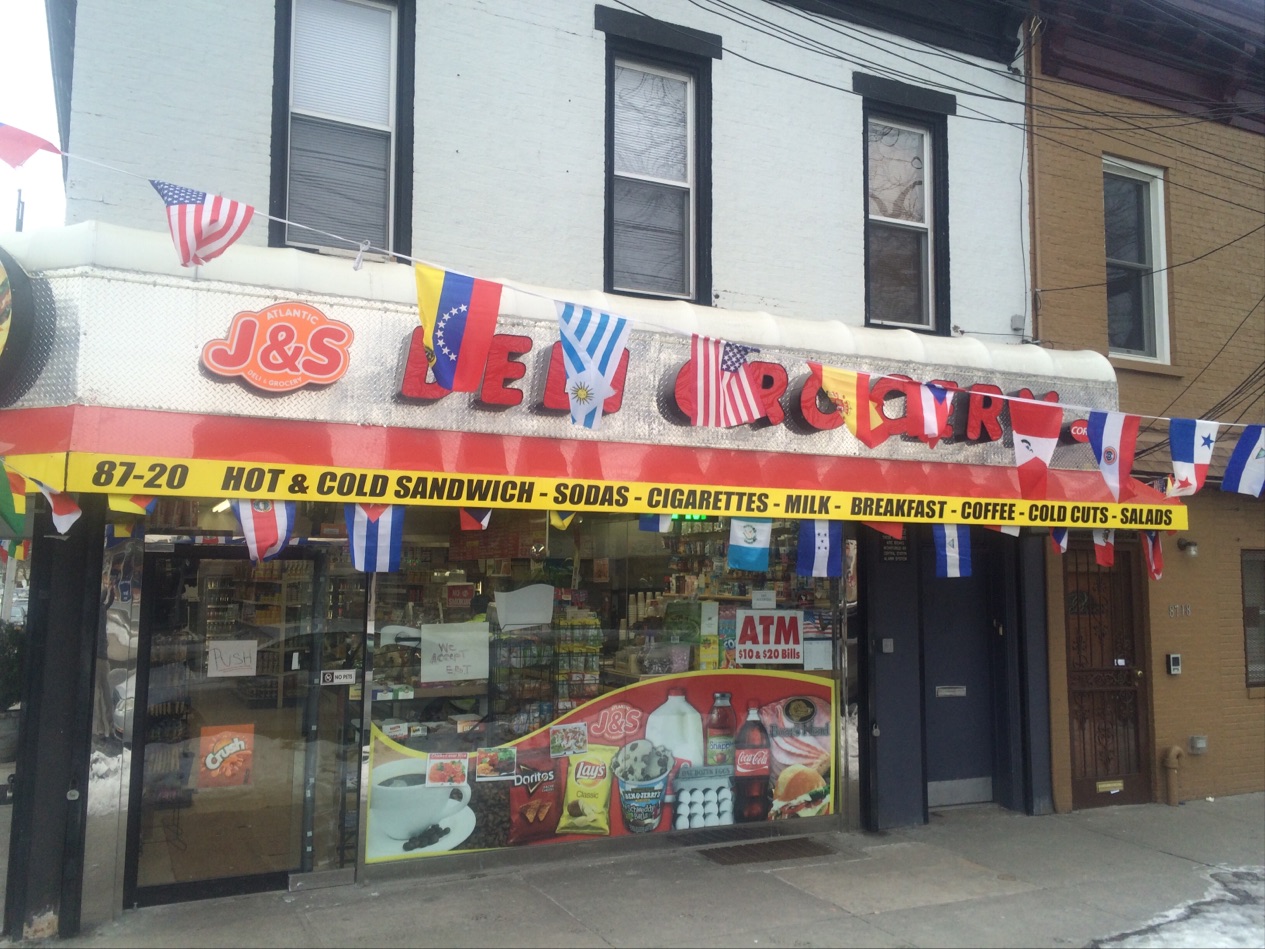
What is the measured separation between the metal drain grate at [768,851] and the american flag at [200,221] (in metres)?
5.51

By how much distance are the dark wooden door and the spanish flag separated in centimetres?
329

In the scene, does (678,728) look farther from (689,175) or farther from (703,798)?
(689,175)

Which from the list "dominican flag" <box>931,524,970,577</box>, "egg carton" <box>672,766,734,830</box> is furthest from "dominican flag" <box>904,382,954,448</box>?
"egg carton" <box>672,766,734,830</box>

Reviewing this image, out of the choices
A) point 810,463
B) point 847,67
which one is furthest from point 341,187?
point 847,67

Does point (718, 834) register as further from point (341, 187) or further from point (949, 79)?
point (949, 79)

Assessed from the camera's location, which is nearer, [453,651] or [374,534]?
[374,534]

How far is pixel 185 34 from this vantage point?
6.85 m

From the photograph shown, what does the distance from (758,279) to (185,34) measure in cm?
453

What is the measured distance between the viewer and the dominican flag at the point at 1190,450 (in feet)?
27.8

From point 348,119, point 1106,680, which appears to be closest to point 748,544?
point 348,119

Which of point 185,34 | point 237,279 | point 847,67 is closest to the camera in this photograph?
point 237,279

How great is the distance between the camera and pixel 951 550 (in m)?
8.04

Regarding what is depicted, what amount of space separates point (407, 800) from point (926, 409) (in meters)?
4.73

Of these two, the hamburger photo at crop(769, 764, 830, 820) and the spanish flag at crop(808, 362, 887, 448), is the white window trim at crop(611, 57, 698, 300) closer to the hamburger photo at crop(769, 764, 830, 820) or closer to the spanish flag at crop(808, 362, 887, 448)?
the spanish flag at crop(808, 362, 887, 448)
